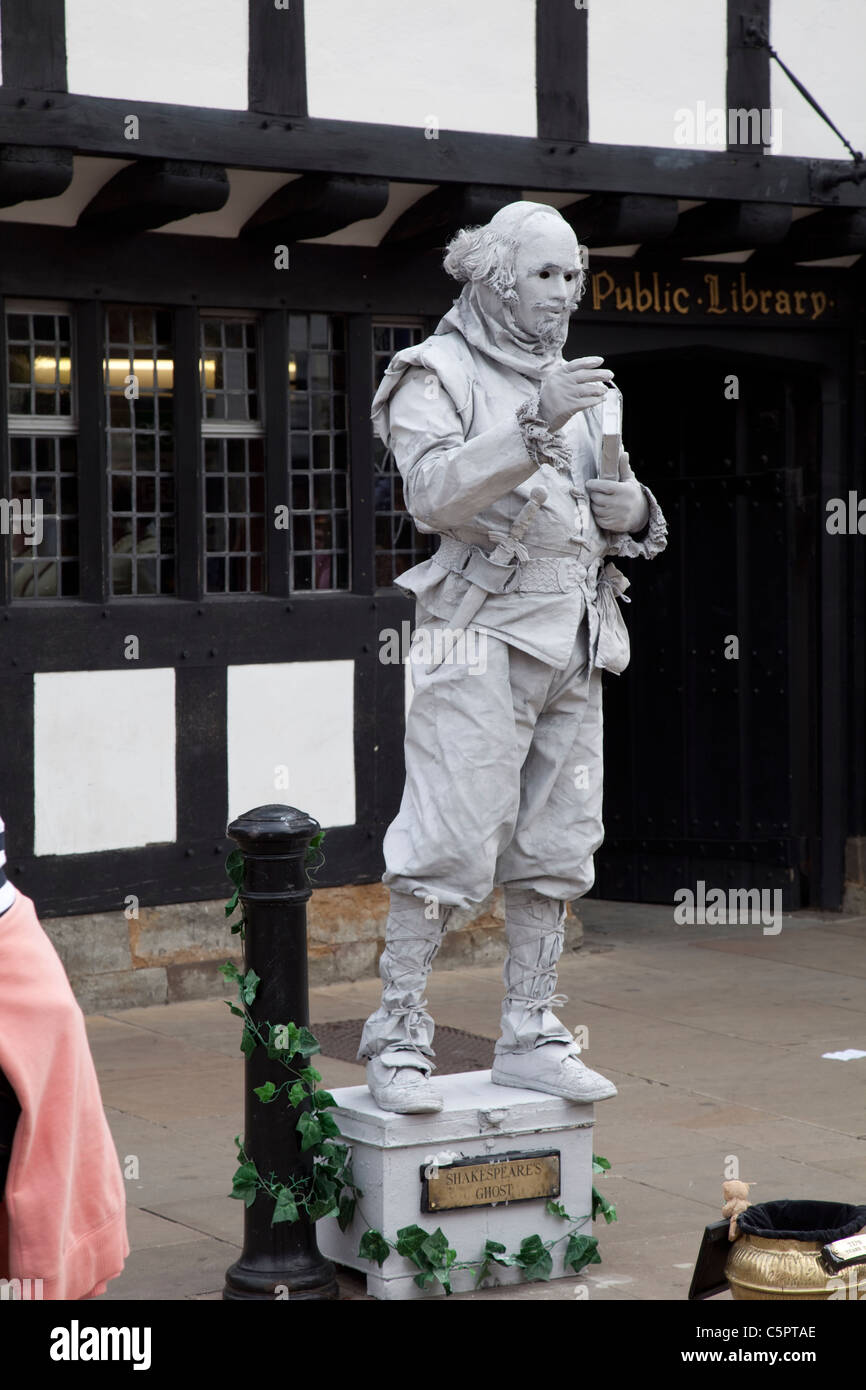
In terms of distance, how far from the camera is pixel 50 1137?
2.39 meters

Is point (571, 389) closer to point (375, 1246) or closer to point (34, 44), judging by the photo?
point (375, 1246)

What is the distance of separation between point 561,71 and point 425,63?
0.67m

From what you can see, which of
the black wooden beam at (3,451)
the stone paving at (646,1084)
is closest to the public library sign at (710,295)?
the black wooden beam at (3,451)

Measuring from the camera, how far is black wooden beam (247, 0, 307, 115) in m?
7.54

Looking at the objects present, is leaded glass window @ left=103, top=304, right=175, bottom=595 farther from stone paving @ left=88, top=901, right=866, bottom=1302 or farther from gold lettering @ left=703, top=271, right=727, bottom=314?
gold lettering @ left=703, top=271, right=727, bottom=314

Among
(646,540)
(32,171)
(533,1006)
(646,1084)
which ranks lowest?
(646,1084)

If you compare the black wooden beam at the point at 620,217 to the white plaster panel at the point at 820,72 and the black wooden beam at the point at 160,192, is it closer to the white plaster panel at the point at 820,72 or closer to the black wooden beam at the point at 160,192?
the white plaster panel at the point at 820,72

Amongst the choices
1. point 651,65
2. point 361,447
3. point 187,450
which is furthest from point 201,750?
A: point 651,65

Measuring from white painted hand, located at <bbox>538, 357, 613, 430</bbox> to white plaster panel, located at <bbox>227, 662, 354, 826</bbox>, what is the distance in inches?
162

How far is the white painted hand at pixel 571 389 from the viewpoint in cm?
403

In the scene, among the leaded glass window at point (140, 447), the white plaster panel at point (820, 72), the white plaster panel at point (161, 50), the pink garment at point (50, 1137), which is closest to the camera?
the pink garment at point (50, 1137)

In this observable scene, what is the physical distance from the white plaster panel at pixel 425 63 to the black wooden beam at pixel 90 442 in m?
1.24

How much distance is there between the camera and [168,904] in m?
7.93
